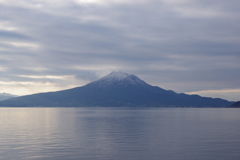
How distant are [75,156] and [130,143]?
17.3 meters

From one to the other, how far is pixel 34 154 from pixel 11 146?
1079 cm

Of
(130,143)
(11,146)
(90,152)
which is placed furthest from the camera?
(130,143)

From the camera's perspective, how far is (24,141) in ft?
211

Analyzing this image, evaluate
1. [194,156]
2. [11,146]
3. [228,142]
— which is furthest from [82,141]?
[228,142]

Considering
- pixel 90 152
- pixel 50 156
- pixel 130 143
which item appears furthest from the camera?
pixel 130 143

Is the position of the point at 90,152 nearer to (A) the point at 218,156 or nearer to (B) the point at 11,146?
(B) the point at 11,146

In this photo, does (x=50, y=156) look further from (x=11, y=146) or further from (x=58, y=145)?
(x=11, y=146)

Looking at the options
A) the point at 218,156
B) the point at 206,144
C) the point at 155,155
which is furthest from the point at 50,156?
the point at 206,144

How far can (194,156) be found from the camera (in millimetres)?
47938

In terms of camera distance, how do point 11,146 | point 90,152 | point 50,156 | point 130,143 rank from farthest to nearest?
point 130,143, point 11,146, point 90,152, point 50,156

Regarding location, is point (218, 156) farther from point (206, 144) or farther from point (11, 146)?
point (11, 146)

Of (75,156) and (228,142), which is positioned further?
(228,142)

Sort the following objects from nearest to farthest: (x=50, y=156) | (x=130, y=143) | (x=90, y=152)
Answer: (x=50, y=156) → (x=90, y=152) → (x=130, y=143)

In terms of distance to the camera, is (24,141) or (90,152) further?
(24,141)
